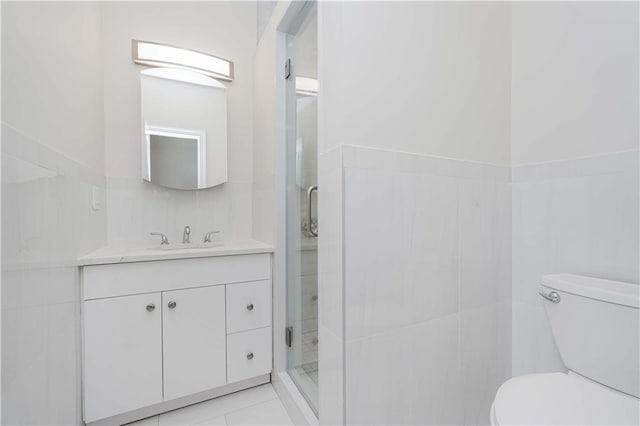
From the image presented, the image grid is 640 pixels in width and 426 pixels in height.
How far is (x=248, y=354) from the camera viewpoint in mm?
1568

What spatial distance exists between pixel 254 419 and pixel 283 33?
2.00 m

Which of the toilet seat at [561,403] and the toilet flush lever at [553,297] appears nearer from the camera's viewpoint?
the toilet seat at [561,403]

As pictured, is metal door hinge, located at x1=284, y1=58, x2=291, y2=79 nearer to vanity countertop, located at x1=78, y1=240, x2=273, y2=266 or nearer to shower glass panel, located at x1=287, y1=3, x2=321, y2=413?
shower glass panel, located at x1=287, y1=3, x2=321, y2=413

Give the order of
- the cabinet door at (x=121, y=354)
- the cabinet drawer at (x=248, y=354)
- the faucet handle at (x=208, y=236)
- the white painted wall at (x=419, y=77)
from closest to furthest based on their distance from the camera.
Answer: the white painted wall at (x=419, y=77), the cabinet door at (x=121, y=354), the cabinet drawer at (x=248, y=354), the faucet handle at (x=208, y=236)

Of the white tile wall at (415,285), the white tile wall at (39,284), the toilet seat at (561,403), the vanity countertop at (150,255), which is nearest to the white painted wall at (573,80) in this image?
the white tile wall at (415,285)

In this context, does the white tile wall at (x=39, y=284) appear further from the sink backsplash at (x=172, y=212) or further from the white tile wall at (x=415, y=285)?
the white tile wall at (x=415, y=285)

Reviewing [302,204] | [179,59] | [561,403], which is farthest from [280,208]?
[561,403]

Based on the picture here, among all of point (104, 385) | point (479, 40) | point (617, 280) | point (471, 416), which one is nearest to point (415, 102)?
point (479, 40)

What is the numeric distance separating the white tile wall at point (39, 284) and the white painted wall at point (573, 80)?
70.2 inches

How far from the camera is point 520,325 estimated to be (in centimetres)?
127

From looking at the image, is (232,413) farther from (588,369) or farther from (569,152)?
(569,152)

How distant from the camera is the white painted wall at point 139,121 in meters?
1.76

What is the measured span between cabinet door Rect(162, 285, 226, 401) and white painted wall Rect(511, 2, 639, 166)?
1622mm

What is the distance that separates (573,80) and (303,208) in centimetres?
123
